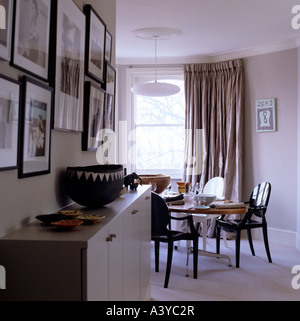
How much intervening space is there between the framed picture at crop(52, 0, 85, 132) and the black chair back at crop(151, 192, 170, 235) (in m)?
1.49

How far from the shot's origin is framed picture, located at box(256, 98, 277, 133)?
538 centimetres

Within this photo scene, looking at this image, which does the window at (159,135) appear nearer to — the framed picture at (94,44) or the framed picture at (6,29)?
the framed picture at (94,44)

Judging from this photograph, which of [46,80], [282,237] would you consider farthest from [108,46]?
[282,237]

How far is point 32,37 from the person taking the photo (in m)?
1.74

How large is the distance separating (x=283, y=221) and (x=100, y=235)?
428cm

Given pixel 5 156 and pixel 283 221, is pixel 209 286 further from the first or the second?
pixel 5 156

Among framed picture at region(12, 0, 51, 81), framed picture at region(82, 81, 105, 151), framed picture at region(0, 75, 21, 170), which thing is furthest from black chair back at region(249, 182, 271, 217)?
framed picture at region(0, 75, 21, 170)

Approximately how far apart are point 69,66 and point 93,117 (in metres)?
0.51

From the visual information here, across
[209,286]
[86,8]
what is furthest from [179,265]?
[86,8]

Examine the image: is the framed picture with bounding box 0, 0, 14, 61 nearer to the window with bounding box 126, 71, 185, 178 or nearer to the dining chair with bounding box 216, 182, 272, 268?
the dining chair with bounding box 216, 182, 272, 268

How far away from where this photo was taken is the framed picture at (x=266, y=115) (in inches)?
212

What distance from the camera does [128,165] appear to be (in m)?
6.13

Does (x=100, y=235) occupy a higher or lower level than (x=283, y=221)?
higher

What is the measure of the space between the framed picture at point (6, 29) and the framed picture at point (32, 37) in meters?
0.04
